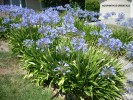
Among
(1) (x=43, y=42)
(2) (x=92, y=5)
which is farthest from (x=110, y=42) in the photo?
(2) (x=92, y=5)

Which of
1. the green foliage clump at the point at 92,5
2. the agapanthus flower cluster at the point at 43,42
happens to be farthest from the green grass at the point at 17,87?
the green foliage clump at the point at 92,5

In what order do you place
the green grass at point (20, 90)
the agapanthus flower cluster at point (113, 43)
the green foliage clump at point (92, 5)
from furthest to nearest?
the green foliage clump at point (92, 5) < the green grass at point (20, 90) < the agapanthus flower cluster at point (113, 43)

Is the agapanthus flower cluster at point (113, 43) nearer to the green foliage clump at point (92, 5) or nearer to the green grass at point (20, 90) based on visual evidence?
the green grass at point (20, 90)

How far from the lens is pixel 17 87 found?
21.6 feet

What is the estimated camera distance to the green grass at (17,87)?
612 cm

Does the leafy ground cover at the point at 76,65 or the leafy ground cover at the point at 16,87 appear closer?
the leafy ground cover at the point at 76,65

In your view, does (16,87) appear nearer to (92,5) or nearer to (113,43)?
(113,43)

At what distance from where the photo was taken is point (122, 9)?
72.7 feet

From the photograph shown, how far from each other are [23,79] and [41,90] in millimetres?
775

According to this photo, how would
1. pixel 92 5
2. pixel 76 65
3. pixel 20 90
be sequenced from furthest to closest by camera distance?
pixel 92 5 → pixel 20 90 → pixel 76 65

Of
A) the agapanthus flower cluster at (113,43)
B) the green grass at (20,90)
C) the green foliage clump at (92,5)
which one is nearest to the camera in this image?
the agapanthus flower cluster at (113,43)

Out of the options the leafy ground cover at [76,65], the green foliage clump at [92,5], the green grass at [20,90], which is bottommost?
the green grass at [20,90]

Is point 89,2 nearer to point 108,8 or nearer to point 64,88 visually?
point 108,8

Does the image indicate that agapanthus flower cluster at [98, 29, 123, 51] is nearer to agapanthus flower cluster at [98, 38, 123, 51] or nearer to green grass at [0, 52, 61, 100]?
agapanthus flower cluster at [98, 38, 123, 51]
